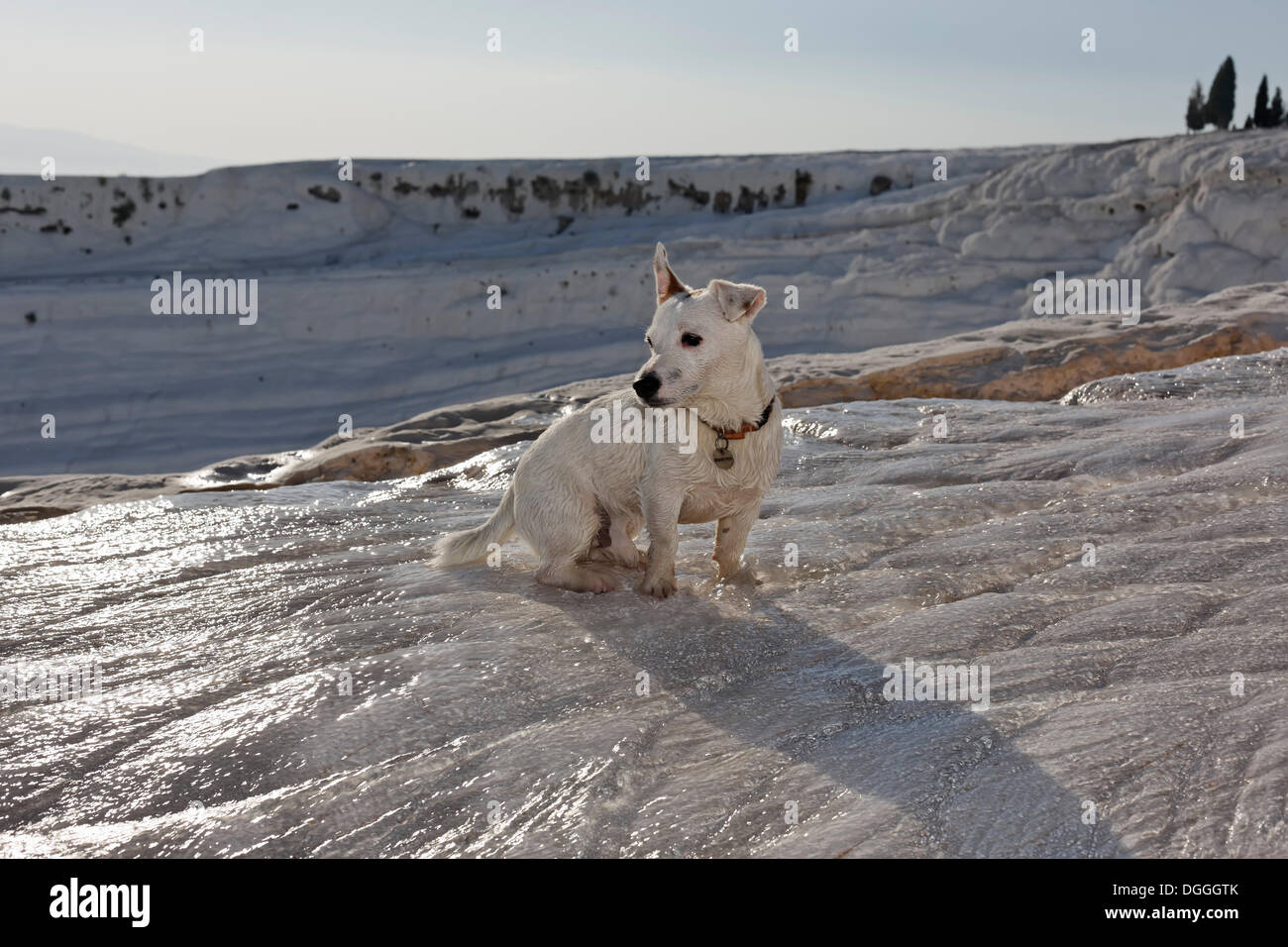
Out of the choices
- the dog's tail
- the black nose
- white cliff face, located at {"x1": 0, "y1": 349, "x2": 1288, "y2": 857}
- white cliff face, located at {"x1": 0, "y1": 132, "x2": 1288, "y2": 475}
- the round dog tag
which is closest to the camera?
white cliff face, located at {"x1": 0, "y1": 349, "x2": 1288, "y2": 857}

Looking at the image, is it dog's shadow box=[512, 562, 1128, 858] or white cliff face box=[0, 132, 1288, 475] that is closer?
dog's shadow box=[512, 562, 1128, 858]

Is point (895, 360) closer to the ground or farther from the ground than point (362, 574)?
farther from the ground

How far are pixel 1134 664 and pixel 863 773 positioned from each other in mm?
1262

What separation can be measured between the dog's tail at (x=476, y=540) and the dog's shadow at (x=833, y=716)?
0.37m

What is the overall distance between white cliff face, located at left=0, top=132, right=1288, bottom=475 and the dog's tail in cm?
2151

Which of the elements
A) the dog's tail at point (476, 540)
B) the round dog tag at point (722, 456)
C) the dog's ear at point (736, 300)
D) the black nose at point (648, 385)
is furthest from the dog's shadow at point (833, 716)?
the dog's ear at point (736, 300)

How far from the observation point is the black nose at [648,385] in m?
4.41

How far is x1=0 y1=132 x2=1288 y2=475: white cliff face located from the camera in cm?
2680

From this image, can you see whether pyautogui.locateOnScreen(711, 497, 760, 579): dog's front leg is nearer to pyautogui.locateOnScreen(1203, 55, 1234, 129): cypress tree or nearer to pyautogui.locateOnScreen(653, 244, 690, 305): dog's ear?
pyautogui.locateOnScreen(653, 244, 690, 305): dog's ear

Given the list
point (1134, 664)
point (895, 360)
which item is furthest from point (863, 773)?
point (895, 360)

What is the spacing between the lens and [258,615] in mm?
5133

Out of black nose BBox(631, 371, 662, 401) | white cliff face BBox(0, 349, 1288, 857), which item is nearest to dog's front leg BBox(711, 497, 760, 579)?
white cliff face BBox(0, 349, 1288, 857)

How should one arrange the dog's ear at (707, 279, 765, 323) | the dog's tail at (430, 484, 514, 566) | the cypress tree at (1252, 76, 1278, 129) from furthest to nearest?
the cypress tree at (1252, 76, 1278, 129), the dog's tail at (430, 484, 514, 566), the dog's ear at (707, 279, 765, 323)
